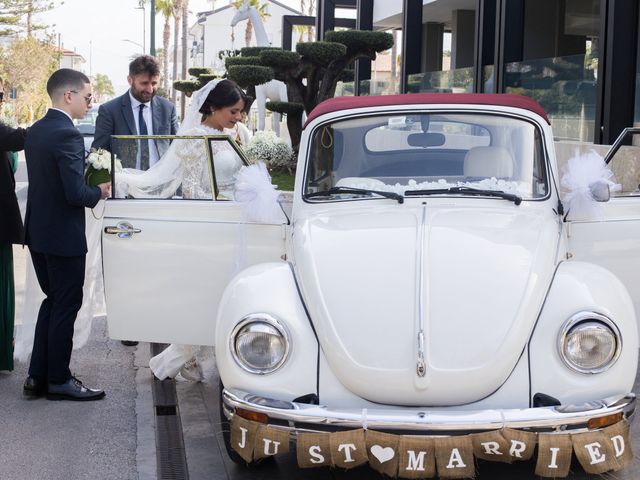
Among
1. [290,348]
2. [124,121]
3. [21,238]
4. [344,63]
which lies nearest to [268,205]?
[290,348]

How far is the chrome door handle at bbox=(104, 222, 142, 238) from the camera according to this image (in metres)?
5.52

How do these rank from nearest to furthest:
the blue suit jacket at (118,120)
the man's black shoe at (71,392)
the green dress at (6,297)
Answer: the man's black shoe at (71,392) → the green dress at (6,297) → the blue suit jacket at (118,120)

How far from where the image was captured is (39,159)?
18.8 ft

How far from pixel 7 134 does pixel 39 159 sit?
57cm

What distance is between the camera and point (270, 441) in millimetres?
4035

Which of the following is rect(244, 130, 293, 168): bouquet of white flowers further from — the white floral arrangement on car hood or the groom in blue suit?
the white floral arrangement on car hood

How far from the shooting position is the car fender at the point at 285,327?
415 cm

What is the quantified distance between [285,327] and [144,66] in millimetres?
3793

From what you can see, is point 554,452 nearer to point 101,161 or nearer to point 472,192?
point 472,192

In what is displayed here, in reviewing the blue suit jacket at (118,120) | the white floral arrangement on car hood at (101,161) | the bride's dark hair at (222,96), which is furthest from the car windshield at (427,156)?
the blue suit jacket at (118,120)

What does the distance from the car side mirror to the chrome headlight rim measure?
134 cm

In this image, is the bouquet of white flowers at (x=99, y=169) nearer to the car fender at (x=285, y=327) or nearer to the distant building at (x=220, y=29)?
the car fender at (x=285, y=327)

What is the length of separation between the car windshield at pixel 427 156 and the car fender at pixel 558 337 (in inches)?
42.7

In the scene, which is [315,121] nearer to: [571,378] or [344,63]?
[571,378]
